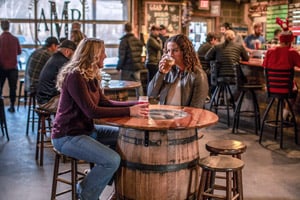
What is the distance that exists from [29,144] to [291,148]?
127 inches

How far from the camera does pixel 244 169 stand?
453 centimetres

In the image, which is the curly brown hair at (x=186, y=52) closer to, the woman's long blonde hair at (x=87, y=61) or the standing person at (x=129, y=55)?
the woman's long blonde hair at (x=87, y=61)

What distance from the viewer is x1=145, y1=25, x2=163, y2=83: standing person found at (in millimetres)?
8359

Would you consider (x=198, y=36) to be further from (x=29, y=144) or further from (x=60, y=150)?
(x=60, y=150)

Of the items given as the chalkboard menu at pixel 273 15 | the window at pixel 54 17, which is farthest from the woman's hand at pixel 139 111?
the chalkboard menu at pixel 273 15

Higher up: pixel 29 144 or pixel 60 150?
pixel 60 150

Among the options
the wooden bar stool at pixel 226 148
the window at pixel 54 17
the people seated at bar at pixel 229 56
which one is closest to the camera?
the wooden bar stool at pixel 226 148

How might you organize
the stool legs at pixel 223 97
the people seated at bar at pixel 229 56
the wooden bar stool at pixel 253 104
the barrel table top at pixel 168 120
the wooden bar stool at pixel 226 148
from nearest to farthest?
1. the barrel table top at pixel 168 120
2. the wooden bar stool at pixel 226 148
3. the wooden bar stool at pixel 253 104
4. the people seated at bar at pixel 229 56
5. the stool legs at pixel 223 97

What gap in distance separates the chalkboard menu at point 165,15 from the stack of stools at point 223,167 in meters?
6.83

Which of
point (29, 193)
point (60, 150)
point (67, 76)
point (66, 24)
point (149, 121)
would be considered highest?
point (66, 24)

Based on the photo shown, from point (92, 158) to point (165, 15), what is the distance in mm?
7443

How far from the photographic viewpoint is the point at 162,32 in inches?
362

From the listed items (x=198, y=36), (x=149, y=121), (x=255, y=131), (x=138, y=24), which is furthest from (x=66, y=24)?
(x=149, y=121)

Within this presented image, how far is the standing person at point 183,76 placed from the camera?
340cm
